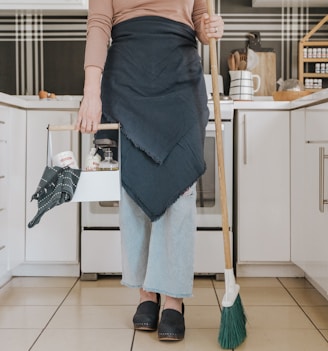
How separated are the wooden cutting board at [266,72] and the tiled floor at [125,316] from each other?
104 cm

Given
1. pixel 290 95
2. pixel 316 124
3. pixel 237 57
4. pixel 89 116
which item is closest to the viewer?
pixel 89 116

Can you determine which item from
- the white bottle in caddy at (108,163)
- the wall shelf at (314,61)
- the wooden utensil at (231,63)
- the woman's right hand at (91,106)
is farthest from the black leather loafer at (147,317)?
the wall shelf at (314,61)

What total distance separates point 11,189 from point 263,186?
3.67 feet

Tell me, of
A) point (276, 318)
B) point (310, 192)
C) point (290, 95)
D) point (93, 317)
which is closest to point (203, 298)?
point (276, 318)

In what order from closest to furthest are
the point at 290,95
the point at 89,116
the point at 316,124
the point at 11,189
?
the point at 89,116
the point at 316,124
the point at 11,189
the point at 290,95

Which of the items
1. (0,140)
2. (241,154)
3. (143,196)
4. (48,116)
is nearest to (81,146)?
(48,116)

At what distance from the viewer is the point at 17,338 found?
1862 mm

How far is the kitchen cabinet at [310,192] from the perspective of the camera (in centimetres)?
215

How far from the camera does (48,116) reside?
272cm

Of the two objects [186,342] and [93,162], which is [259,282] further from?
[93,162]

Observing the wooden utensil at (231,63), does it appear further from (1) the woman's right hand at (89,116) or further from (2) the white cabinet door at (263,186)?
(1) the woman's right hand at (89,116)

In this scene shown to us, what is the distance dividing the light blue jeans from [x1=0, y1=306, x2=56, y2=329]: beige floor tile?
0.38 metres

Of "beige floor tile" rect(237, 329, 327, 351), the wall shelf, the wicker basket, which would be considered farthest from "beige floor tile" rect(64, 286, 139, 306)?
the wall shelf

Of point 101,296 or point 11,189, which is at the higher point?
point 11,189
